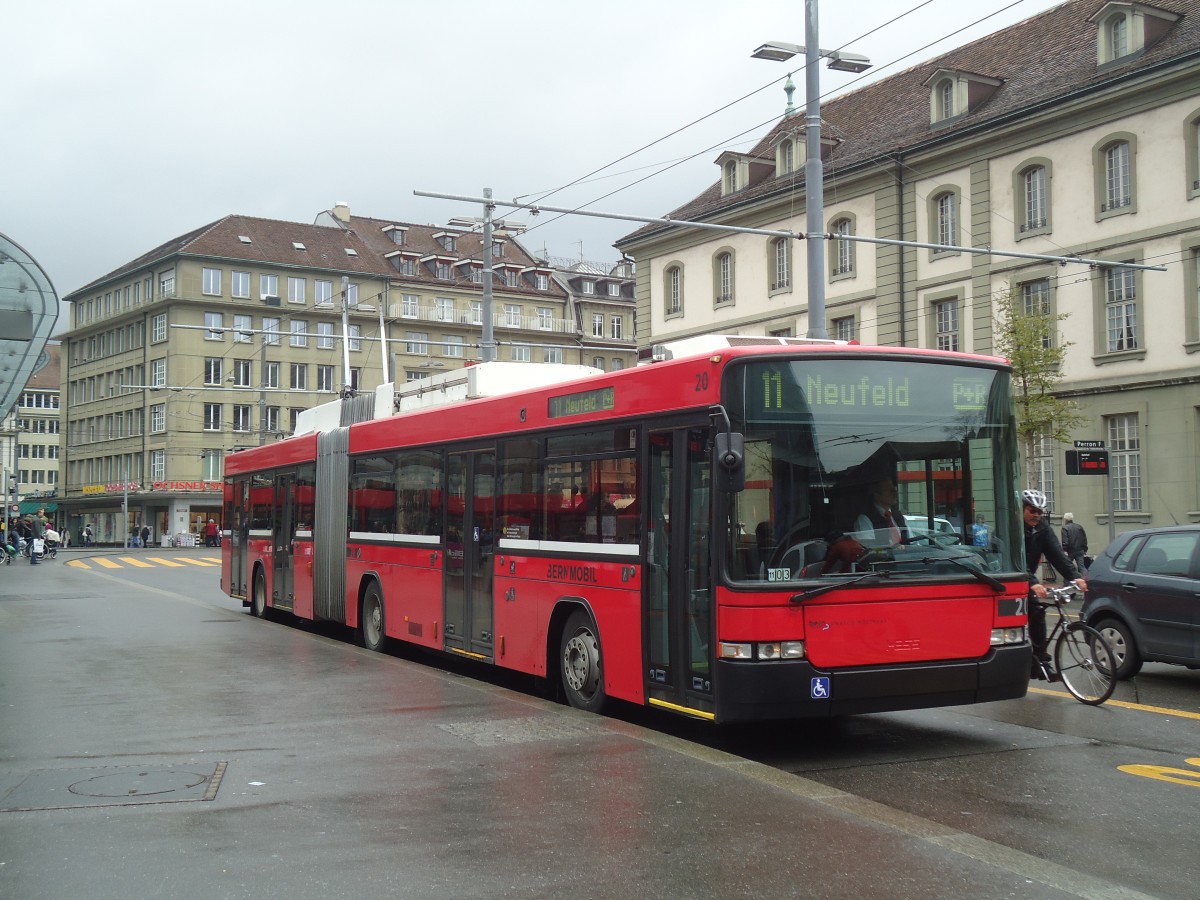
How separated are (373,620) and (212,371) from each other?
72861 mm

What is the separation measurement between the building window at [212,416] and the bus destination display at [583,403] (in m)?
78.1

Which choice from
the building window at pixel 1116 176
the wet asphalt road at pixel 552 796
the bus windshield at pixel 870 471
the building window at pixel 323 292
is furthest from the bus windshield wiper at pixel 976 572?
the building window at pixel 323 292

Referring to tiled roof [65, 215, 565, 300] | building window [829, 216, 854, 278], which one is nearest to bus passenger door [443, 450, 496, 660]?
building window [829, 216, 854, 278]

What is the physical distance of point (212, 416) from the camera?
3388 inches

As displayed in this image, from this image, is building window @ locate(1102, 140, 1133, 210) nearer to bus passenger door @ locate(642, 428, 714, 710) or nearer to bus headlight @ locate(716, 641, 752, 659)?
bus passenger door @ locate(642, 428, 714, 710)

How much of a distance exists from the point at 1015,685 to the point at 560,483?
389 cm

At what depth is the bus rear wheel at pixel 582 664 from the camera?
10.5 metres

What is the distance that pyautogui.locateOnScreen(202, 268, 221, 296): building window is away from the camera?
85000 mm

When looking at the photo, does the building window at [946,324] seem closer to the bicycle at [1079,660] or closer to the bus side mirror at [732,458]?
the bicycle at [1079,660]

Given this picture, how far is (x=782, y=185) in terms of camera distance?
43.6m

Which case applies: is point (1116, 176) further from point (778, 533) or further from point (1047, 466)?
point (778, 533)

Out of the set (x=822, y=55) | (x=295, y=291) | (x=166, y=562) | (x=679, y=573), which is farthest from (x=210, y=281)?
(x=679, y=573)

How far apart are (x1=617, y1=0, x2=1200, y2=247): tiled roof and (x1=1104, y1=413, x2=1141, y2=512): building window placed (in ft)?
26.5

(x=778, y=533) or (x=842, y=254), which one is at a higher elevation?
(x=842, y=254)
